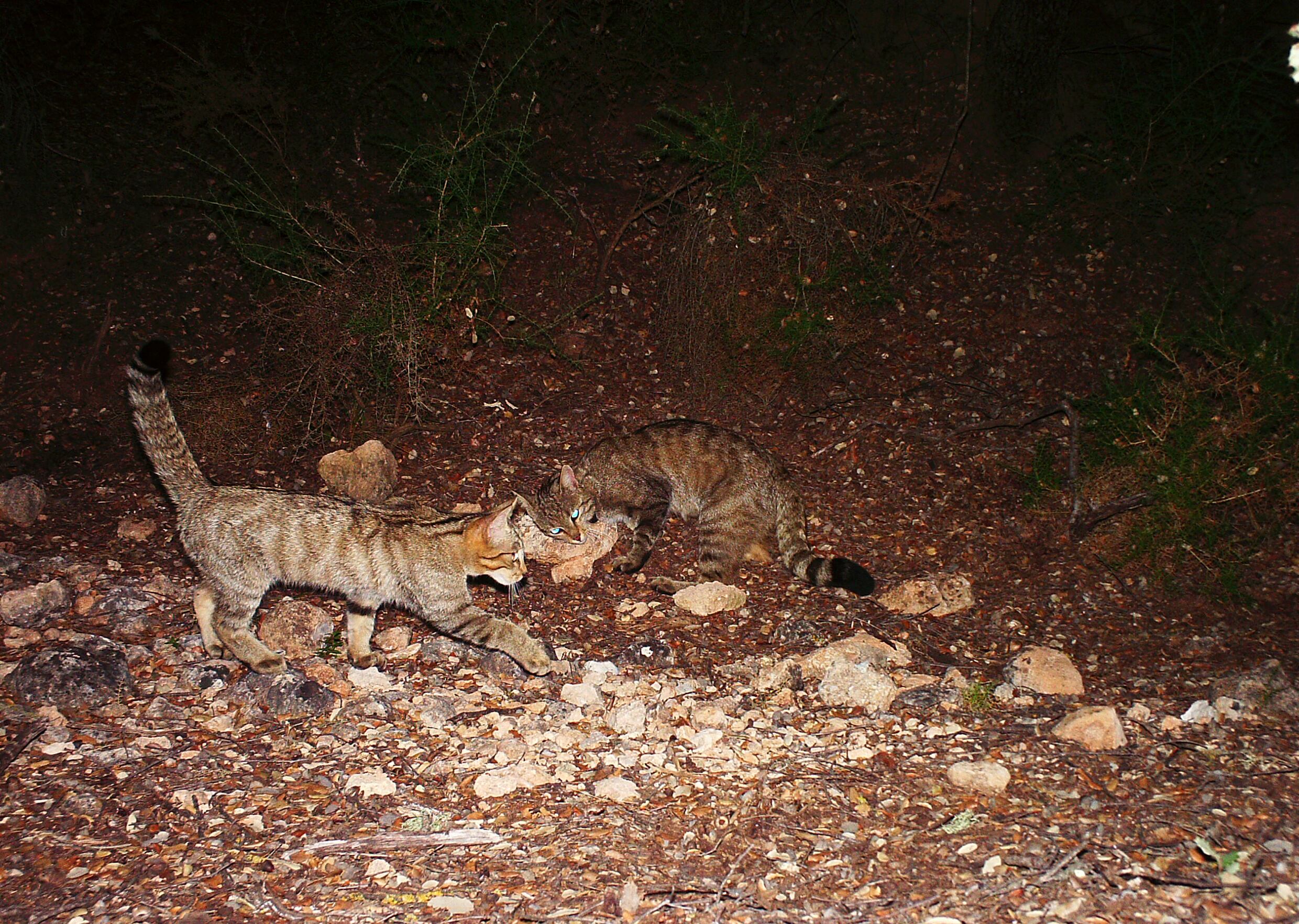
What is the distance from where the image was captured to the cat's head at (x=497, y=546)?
15.5 ft

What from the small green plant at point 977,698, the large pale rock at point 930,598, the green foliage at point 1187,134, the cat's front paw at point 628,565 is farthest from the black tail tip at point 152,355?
the green foliage at point 1187,134

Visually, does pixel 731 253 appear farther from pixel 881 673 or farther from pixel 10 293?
pixel 10 293

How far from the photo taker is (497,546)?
4797mm

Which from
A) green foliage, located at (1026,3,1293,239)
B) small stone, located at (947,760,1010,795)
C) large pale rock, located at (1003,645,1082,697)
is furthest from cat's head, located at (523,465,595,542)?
green foliage, located at (1026,3,1293,239)

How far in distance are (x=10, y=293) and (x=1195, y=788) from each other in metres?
9.10

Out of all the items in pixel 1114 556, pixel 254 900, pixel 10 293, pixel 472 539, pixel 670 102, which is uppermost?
pixel 670 102

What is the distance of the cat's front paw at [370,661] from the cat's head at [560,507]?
3.98ft

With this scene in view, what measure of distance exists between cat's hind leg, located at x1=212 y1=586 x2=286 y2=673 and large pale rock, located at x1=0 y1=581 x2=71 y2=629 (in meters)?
0.98

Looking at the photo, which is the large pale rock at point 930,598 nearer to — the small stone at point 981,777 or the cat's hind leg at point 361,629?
the small stone at point 981,777

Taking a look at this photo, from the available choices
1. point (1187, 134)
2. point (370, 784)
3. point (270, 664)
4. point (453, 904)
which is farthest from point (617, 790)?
point (1187, 134)

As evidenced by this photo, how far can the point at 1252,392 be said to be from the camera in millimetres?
5363

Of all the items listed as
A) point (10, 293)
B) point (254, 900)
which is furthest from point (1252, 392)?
point (10, 293)

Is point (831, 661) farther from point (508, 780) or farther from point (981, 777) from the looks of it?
point (508, 780)

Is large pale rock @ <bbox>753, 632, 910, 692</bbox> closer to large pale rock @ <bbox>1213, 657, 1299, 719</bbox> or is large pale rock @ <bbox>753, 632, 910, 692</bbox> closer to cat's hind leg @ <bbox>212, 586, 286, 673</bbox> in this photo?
large pale rock @ <bbox>1213, 657, 1299, 719</bbox>
